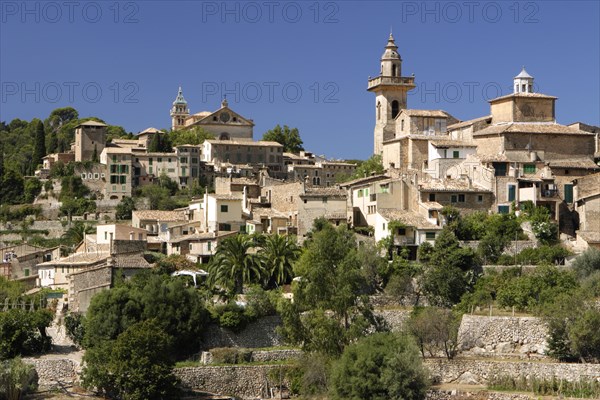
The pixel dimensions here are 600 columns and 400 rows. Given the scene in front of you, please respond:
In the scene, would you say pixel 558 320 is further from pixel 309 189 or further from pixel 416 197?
pixel 309 189

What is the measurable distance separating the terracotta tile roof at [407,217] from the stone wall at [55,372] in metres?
16.8

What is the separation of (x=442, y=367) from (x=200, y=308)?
9654 millimetres

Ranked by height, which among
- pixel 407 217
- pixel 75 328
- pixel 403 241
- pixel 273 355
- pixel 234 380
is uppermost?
pixel 407 217

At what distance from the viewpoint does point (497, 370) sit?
1841 inches

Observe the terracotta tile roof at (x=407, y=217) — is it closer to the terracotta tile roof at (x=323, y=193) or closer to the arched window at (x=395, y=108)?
the terracotta tile roof at (x=323, y=193)

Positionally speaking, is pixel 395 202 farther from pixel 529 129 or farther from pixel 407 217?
pixel 529 129

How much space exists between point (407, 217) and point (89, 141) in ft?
121

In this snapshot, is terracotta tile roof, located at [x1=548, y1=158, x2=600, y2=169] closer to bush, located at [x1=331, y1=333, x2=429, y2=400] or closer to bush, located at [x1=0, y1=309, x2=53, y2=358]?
bush, located at [x1=331, y1=333, x2=429, y2=400]

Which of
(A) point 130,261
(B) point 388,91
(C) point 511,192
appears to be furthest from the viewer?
(B) point 388,91

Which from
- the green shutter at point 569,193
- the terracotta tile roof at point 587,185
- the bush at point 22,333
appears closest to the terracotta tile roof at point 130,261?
the bush at point 22,333

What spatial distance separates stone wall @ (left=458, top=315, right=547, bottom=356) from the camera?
1918 inches

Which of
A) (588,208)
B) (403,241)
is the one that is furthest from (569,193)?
(403,241)

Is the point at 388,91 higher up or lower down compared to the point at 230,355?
higher up

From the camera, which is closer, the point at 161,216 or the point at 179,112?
the point at 161,216
